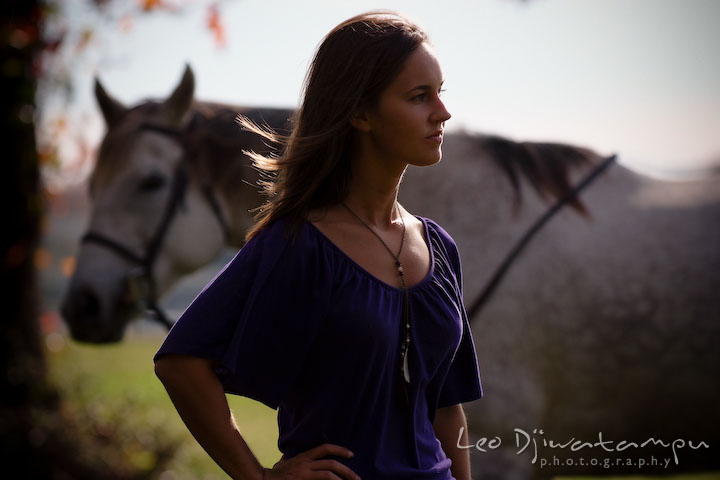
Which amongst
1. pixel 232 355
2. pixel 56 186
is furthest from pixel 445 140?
pixel 56 186

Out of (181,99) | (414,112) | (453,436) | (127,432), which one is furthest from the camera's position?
(127,432)

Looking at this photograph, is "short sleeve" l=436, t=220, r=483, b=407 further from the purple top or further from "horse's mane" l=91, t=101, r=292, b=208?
"horse's mane" l=91, t=101, r=292, b=208

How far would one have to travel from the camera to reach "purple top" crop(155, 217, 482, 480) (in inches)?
44.9

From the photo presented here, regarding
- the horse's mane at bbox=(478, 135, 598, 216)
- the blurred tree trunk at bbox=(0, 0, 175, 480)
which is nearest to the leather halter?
the horse's mane at bbox=(478, 135, 598, 216)

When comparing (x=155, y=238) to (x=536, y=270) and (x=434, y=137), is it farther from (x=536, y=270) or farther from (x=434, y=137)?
(x=434, y=137)

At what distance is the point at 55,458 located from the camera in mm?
3561

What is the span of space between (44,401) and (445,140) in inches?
116

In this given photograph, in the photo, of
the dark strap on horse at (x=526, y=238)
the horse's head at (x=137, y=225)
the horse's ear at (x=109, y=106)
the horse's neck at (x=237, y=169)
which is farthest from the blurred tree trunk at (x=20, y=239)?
the dark strap on horse at (x=526, y=238)

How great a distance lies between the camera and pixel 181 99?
9.91 feet

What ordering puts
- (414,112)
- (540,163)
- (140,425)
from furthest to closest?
(140,425)
(540,163)
(414,112)

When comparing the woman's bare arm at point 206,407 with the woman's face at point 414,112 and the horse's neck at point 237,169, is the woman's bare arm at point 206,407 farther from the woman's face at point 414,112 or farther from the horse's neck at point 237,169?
the horse's neck at point 237,169

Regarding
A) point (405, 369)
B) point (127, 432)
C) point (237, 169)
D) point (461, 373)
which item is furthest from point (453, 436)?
point (127, 432)

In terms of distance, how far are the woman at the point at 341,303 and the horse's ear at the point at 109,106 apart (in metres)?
1.91

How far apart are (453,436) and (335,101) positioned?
0.79 meters
